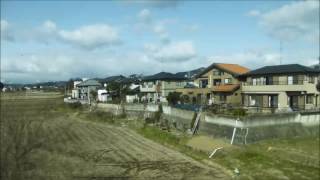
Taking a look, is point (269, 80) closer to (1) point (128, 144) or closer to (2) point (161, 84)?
(1) point (128, 144)

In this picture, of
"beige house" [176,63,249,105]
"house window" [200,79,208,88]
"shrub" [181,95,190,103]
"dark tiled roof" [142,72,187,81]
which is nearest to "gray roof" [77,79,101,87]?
"dark tiled roof" [142,72,187,81]

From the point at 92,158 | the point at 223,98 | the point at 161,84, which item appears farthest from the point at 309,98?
the point at 161,84

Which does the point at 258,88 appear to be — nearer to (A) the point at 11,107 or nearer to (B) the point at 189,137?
(B) the point at 189,137

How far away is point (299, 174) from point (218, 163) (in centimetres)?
472

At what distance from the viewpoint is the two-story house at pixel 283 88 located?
3653cm

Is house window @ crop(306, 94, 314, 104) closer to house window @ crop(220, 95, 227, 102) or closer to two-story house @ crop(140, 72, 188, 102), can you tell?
house window @ crop(220, 95, 227, 102)

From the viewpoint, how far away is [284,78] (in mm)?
37938

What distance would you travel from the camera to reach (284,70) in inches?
1492

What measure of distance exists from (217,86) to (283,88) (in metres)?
10.1

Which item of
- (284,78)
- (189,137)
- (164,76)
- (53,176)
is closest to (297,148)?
(189,137)

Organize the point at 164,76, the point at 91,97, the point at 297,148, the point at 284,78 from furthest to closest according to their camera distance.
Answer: the point at 91,97 → the point at 164,76 → the point at 284,78 → the point at 297,148

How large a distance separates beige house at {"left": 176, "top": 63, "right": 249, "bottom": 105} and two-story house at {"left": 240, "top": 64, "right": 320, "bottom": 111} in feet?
8.78

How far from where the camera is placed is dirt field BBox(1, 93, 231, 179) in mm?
16562

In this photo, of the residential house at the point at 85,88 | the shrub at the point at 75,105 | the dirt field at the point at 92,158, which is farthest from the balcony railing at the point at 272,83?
the residential house at the point at 85,88
